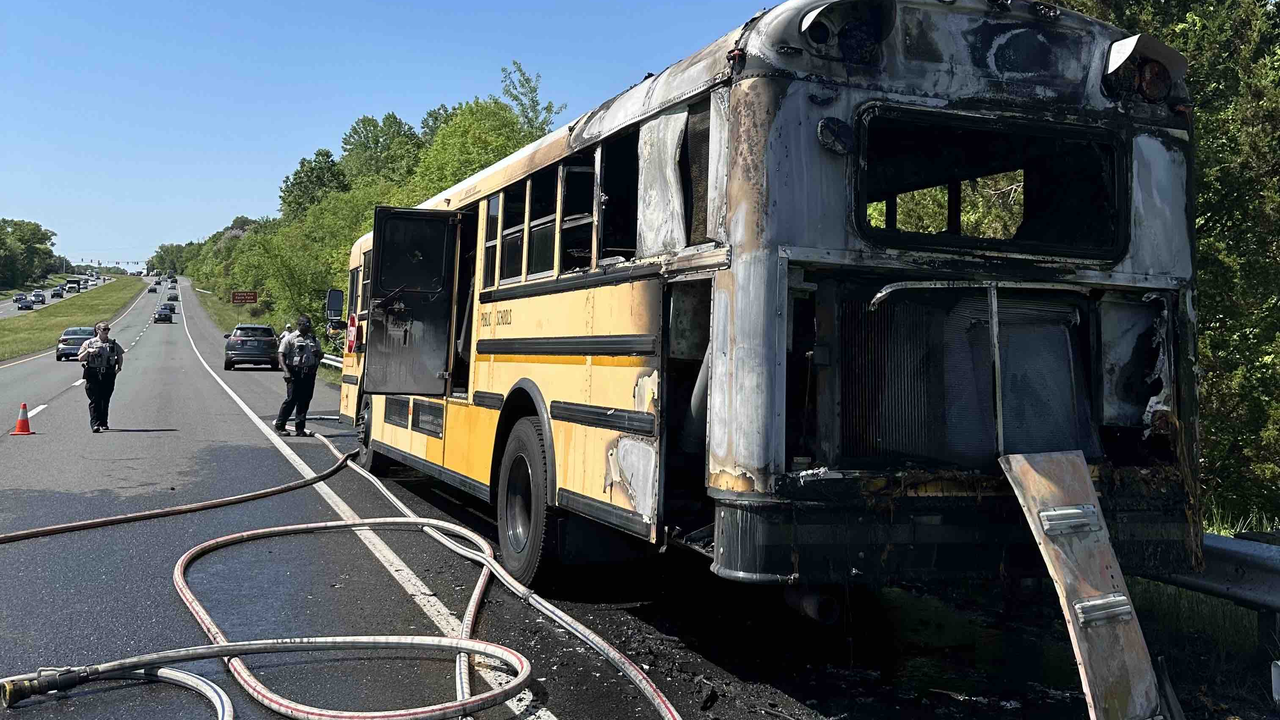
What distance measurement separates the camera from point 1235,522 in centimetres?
907

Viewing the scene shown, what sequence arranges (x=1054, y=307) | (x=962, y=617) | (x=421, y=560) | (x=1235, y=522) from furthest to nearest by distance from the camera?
(x=1235, y=522)
(x=421, y=560)
(x=962, y=617)
(x=1054, y=307)

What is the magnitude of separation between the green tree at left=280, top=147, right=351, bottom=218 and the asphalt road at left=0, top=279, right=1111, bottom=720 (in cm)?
10652

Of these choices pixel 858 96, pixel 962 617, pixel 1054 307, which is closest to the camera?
pixel 858 96

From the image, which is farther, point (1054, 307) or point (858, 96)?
point (1054, 307)

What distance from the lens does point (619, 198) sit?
5.26 meters

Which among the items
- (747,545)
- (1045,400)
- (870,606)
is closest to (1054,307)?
(1045,400)

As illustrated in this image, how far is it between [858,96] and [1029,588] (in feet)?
7.69

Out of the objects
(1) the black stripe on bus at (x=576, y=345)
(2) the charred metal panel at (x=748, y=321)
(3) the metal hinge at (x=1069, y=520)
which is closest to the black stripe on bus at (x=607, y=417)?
(1) the black stripe on bus at (x=576, y=345)

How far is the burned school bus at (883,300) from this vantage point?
13.1ft

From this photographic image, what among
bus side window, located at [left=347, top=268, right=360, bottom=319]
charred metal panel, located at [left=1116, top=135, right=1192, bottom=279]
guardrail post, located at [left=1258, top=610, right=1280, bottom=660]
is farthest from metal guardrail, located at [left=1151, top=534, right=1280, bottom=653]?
bus side window, located at [left=347, top=268, right=360, bottom=319]

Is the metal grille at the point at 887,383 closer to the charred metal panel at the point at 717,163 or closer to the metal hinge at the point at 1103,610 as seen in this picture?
the charred metal panel at the point at 717,163

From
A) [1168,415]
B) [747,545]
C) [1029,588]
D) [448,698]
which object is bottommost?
[448,698]

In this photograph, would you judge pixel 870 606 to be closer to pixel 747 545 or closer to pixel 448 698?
pixel 747 545

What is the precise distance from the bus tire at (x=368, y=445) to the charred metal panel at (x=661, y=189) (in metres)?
6.20
